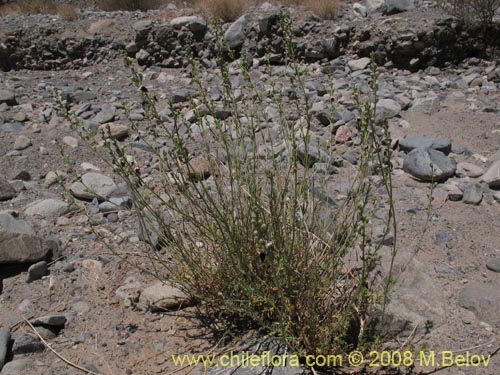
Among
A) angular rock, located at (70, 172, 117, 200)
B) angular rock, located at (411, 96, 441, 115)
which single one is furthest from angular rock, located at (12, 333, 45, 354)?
angular rock, located at (411, 96, 441, 115)

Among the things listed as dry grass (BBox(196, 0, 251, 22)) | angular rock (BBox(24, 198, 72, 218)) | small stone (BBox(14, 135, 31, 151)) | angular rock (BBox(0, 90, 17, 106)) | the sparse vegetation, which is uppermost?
dry grass (BBox(196, 0, 251, 22))

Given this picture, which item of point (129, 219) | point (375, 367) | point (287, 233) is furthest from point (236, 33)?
point (375, 367)

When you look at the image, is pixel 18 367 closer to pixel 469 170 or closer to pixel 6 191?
pixel 6 191

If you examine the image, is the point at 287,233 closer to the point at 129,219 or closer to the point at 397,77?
the point at 129,219

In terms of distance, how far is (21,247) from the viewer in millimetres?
2666

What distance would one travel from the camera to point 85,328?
2363 millimetres

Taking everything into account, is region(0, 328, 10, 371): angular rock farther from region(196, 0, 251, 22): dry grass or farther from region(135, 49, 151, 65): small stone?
region(196, 0, 251, 22): dry grass

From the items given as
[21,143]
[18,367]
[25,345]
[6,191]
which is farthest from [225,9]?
[18,367]

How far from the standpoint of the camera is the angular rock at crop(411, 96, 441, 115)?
4348 mm

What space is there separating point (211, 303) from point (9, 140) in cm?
295

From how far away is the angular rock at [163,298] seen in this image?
7.94 ft

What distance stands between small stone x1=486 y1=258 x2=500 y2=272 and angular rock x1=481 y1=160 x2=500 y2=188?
795 millimetres

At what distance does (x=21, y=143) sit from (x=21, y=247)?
75.1 inches

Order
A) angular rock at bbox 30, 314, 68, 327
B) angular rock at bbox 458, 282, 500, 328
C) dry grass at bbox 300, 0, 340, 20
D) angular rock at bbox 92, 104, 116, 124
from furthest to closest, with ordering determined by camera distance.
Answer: dry grass at bbox 300, 0, 340, 20
angular rock at bbox 92, 104, 116, 124
angular rock at bbox 30, 314, 68, 327
angular rock at bbox 458, 282, 500, 328
